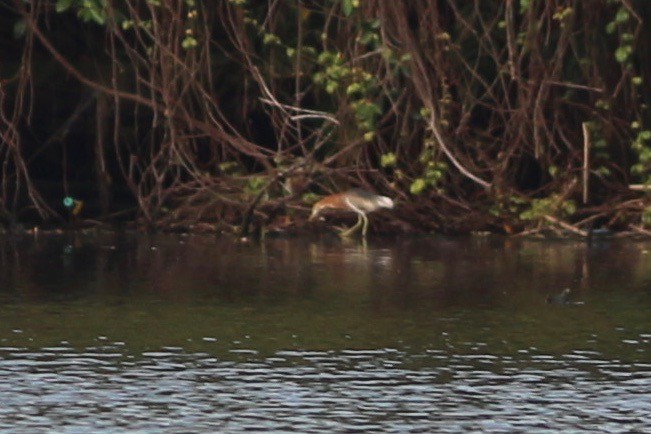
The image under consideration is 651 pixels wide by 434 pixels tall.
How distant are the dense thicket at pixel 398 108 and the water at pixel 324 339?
5.05 ft

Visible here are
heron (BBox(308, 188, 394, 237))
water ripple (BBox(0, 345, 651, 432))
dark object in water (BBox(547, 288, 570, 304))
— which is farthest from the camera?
heron (BBox(308, 188, 394, 237))

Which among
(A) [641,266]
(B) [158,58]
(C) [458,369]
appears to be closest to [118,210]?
(B) [158,58]

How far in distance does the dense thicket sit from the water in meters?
1.54

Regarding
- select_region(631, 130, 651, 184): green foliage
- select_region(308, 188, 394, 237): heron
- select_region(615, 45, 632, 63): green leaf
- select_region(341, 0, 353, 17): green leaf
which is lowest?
select_region(308, 188, 394, 237): heron

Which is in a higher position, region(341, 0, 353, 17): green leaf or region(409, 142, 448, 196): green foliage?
region(341, 0, 353, 17): green leaf

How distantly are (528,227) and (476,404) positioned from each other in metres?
7.75


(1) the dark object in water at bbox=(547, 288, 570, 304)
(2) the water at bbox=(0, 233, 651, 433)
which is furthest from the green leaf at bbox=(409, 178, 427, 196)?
(1) the dark object in water at bbox=(547, 288, 570, 304)

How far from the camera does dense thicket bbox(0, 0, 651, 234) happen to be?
15.4 metres

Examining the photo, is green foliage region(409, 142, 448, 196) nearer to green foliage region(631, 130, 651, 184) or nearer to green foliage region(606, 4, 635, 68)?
green foliage region(631, 130, 651, 184)

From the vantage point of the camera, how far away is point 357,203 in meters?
15.0

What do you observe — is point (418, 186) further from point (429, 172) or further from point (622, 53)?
point (622, 53)

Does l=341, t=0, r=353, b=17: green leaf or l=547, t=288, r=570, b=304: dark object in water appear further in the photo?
l=341, t=0, r=353, b=17: green leaf

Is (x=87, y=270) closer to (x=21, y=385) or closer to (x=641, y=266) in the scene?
(x=641, y=266)

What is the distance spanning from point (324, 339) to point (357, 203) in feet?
18.9
